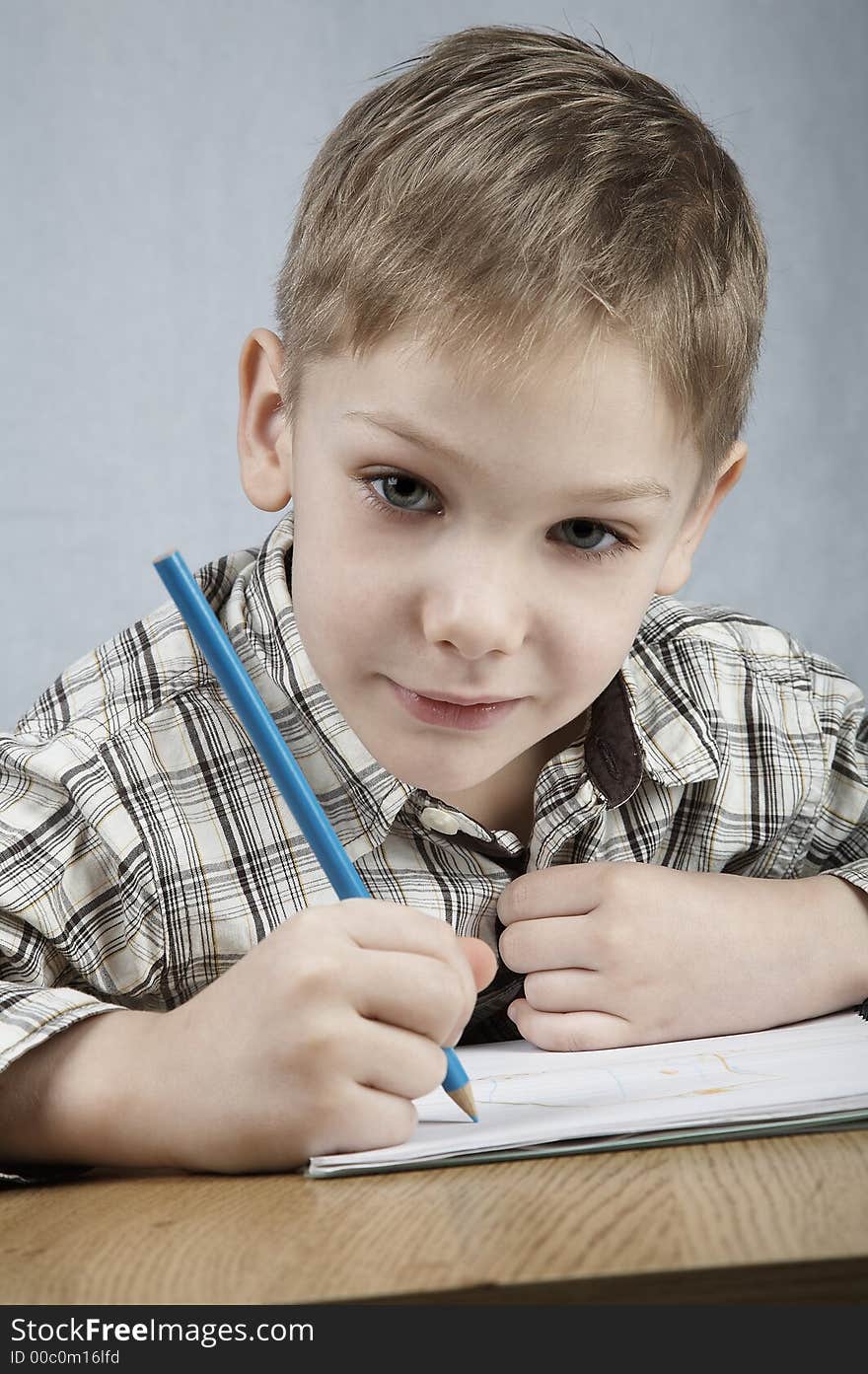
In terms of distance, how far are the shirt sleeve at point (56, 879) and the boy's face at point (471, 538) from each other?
0.14 m

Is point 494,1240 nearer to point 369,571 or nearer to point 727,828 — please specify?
point 369,571

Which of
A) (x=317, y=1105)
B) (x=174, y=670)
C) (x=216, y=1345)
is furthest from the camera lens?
→ (x=174, y=670)

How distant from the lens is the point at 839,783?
93cm

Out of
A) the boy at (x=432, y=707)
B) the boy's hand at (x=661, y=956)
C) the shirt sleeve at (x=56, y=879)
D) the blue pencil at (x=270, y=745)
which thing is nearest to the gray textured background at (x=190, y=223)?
the boy at (x=432, y=707)

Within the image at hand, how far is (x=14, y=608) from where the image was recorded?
124 cm

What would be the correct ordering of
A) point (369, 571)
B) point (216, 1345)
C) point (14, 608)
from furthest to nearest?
point (14, 608)
point (369, 571)
point (216, 1345)

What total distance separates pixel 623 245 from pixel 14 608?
78 cm

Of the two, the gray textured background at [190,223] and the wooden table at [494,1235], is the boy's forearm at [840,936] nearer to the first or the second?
the wooden table at [494,1235]

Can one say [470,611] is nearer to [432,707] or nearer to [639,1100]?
[432,707]

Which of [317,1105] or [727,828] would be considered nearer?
[317,1105]

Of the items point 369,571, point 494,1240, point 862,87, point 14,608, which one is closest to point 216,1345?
point 494,1240

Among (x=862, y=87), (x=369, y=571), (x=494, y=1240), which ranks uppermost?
(x=862, y=87)

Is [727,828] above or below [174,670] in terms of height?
below

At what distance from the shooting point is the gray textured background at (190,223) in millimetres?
1231
